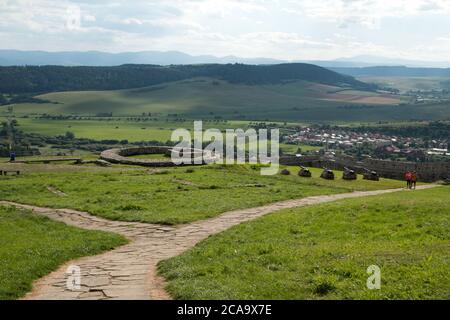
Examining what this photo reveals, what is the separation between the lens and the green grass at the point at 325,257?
11156mm

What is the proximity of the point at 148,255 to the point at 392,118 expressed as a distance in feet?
624

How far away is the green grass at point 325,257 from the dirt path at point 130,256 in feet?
2.15

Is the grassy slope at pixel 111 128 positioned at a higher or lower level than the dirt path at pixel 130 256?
lower

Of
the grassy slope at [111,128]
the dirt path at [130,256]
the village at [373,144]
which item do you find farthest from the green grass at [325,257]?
the grassy slope at [111,128]

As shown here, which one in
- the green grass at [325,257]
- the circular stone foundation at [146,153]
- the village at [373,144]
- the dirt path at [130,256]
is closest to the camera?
the green grass at [325,257]

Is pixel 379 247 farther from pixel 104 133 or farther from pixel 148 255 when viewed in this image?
pixel 104 133

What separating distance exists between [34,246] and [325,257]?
26.8ft

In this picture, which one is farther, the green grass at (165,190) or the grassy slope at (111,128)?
the grassy slope at (111,128)

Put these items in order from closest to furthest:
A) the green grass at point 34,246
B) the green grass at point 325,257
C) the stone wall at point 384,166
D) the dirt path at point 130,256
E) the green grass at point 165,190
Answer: the green grass at point 325,257 < the dirt path at point 130,256 < the green grass at point 34,246 < the green grass at point 165,190 < the stone wall at point 384,166

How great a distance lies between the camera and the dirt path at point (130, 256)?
39.9 feet

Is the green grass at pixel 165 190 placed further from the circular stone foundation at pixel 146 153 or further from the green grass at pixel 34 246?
the circular stone foundation at pixel 146 153

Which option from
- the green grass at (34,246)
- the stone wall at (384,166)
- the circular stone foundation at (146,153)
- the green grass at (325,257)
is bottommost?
the stone wall at (384,166)

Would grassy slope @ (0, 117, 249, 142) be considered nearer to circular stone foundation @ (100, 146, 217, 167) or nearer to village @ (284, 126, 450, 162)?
village @ (284, 126, 450, 162)

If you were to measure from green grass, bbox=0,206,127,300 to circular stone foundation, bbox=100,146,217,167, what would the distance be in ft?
62.2
